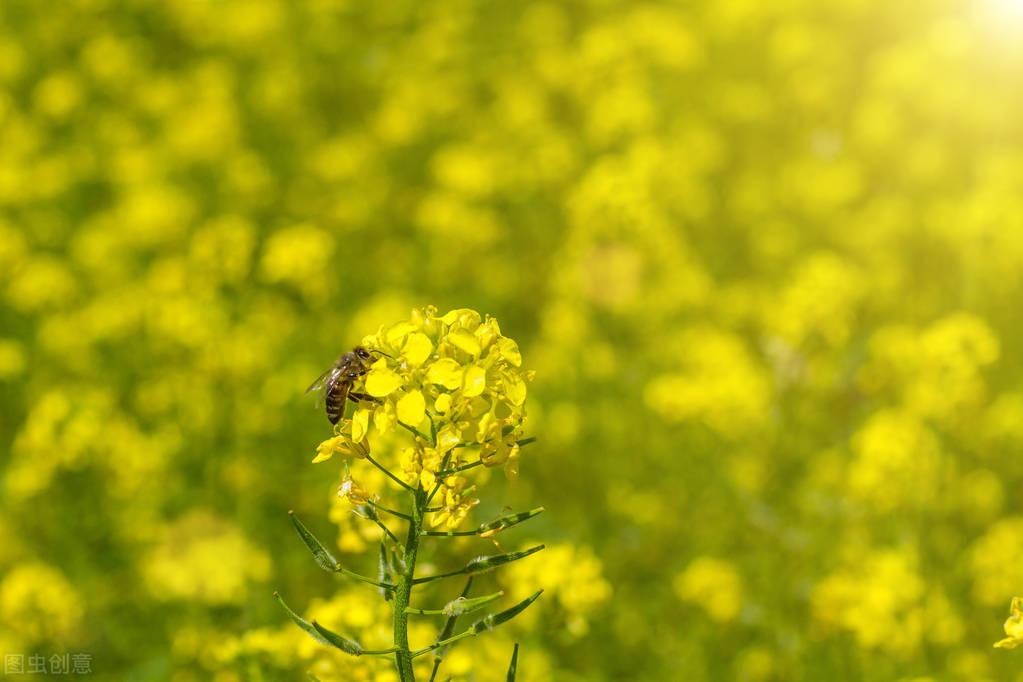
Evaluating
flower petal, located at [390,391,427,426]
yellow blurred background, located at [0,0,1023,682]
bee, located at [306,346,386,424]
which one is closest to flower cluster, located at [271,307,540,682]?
flower petal, located at [390,391,427,426]

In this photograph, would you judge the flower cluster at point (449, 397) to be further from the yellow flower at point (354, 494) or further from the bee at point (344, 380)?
the bee at point (344, 380)

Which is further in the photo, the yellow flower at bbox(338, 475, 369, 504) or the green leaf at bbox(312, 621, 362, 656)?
the yellow flower at bbox(338, 475, 369, 504)

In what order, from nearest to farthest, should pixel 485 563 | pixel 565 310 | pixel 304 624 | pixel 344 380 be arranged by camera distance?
pixel 304 624, pixel 485 563, pixel 344 380, pixel 565 310

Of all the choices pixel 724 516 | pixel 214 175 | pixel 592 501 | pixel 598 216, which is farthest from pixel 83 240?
pixel 724 516

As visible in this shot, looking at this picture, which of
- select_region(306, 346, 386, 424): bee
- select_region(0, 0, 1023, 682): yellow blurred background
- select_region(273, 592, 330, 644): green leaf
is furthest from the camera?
select_region(0, 0, 1023, 682): yellow blurred background

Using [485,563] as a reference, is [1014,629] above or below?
below

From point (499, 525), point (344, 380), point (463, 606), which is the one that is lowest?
point (463, 606)

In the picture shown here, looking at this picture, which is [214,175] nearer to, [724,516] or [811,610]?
[724,516]

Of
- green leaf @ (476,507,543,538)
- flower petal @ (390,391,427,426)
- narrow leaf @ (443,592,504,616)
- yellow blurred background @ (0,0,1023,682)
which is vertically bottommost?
narrow leaf @ (443,592,504,616)

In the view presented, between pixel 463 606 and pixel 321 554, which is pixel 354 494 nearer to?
pixel 321 554

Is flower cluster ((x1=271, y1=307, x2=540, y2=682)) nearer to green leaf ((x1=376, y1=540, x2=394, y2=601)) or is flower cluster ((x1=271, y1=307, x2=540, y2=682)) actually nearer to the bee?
green leaf ((x1=376, y1=540, x2=394, y2=601))

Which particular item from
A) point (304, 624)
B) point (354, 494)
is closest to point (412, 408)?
point (354, 494)
